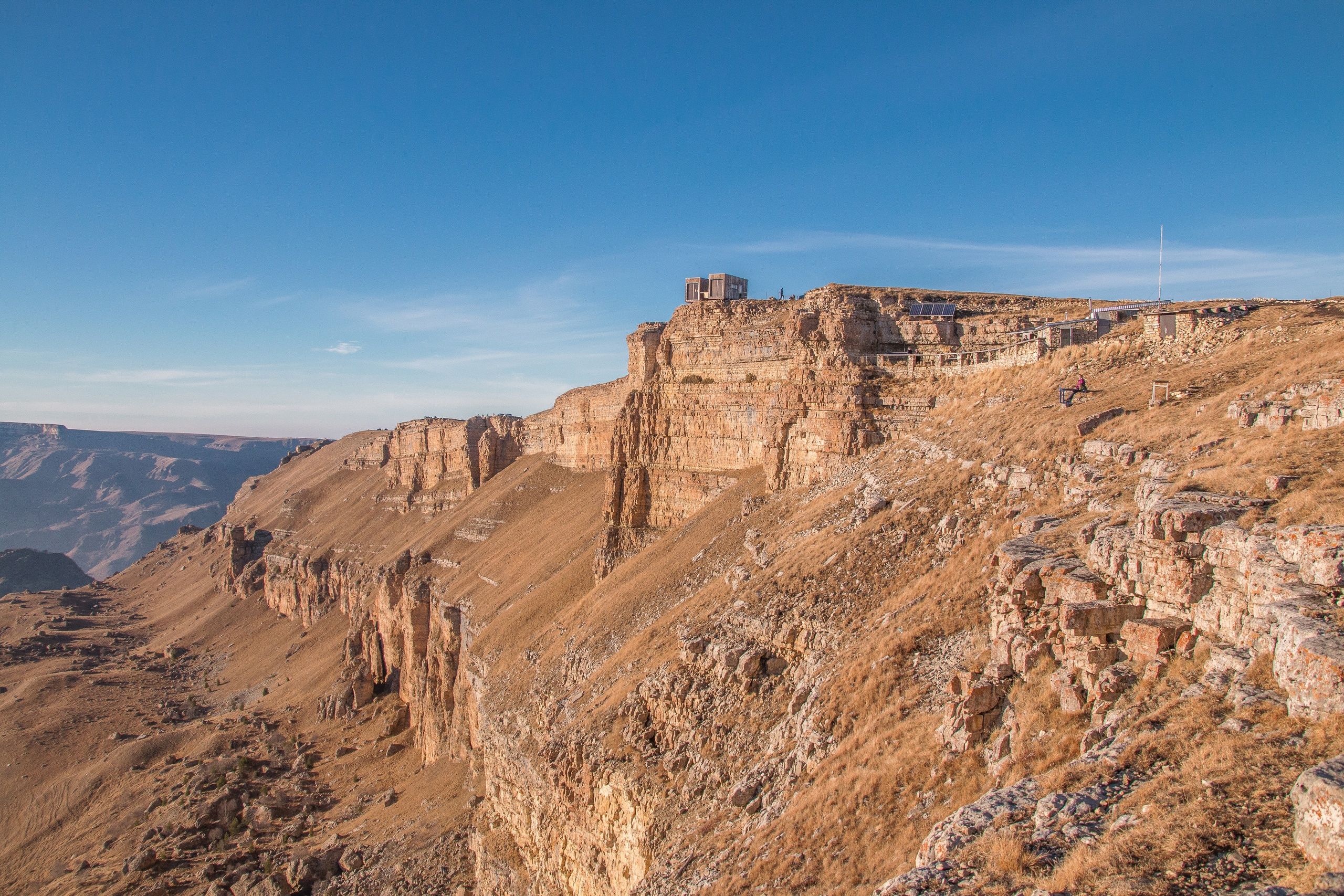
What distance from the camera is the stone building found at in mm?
49250

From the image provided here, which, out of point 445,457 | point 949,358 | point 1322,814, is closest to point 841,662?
point 1322,814

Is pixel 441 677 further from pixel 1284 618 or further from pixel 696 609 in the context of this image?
pixel 1284 618

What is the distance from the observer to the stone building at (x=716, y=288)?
162 ft

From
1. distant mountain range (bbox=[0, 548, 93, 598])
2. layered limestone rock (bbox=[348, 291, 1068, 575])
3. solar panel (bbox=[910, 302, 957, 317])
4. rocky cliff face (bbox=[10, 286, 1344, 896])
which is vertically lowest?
distant mountain range (bbox=[0, 548, 93, 598])

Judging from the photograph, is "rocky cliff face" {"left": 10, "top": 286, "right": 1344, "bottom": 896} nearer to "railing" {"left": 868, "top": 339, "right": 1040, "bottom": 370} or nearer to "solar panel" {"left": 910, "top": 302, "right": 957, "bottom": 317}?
"railing" {"left": 868, "top": 339, "right": 1040, "bottom": 370}

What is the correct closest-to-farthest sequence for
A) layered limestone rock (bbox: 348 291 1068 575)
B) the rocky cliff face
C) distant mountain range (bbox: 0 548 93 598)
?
the rocky cliff face → layered limestone rock (bbox: 348 291 1068 575) → distant mountain range (bbox: 0 548 93 598)

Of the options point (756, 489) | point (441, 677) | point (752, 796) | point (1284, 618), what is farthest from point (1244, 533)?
point (441, 677)

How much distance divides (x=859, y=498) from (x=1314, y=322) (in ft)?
46.0

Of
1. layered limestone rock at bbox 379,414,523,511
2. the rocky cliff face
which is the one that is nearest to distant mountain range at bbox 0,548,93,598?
layered limestone rock at bbox 379,414,523,511

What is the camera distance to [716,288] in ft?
163

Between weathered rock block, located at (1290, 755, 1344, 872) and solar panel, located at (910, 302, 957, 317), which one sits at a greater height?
solar panel, located at (910, 302, 957, 317)

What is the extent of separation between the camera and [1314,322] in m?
20.9

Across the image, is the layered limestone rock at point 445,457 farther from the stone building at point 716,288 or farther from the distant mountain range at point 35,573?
the distant mountain range at point 35,573

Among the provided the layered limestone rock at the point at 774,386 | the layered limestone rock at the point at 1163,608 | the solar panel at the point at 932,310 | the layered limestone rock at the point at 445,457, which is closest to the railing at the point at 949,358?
the layered limestone rock at the point at 774,386
